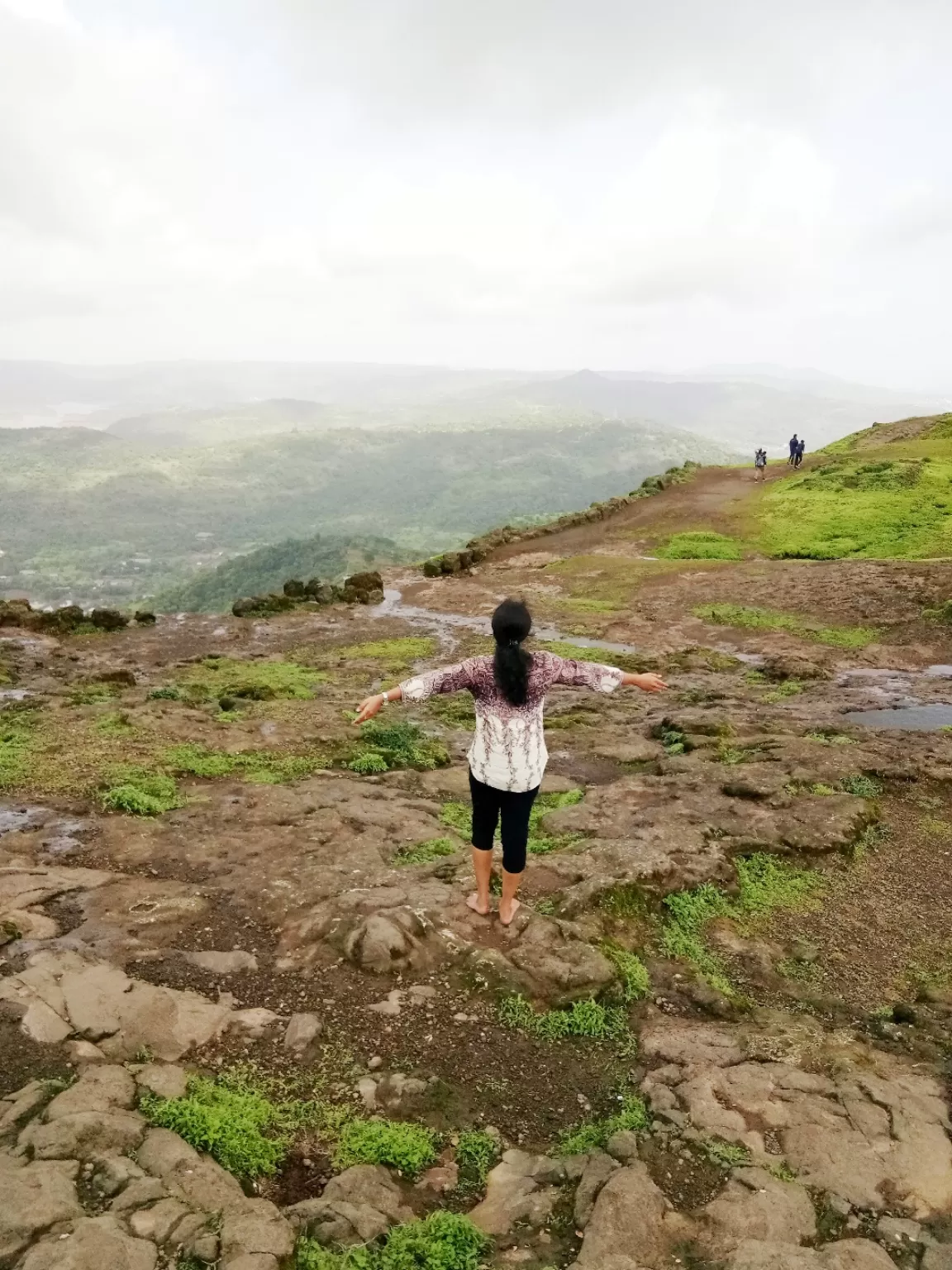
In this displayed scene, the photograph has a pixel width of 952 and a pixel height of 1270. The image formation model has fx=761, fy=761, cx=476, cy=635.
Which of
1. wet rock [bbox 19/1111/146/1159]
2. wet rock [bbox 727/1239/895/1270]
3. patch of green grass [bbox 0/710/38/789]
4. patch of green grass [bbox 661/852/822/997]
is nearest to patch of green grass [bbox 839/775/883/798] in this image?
patch of green grass [bbox 661/852/822/997]

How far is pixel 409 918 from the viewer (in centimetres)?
772

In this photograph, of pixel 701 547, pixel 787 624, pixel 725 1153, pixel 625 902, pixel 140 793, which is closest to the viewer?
pixel 725 1153

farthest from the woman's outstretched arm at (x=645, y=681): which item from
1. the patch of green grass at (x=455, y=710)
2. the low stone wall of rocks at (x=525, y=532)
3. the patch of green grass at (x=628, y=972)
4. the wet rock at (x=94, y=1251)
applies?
the low stone wall of rocks at (x=525, y=532)

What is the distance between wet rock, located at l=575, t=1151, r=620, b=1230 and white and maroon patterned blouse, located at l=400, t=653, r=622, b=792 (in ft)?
9.46

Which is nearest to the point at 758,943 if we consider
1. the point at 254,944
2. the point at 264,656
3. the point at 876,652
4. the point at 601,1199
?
the point at 601,1199

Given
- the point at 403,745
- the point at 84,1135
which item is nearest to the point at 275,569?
the point at 403,745

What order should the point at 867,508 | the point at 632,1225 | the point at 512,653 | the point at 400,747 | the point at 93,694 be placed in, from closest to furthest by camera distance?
the point at 632,1225
the point at 512,653
the point at 400,747
the point at 93,694
the point at 867,508

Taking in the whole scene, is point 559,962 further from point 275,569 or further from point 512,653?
point 275,569

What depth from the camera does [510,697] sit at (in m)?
6.84

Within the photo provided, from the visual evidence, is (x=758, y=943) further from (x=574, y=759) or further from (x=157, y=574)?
(x=157, y=574)

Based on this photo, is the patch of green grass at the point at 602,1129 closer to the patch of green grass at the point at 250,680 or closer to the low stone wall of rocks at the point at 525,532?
the patch of green grass at the point at 250,680

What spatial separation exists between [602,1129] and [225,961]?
3.94 metres

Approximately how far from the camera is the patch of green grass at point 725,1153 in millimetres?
5168

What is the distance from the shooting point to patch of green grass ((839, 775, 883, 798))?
483 inches
